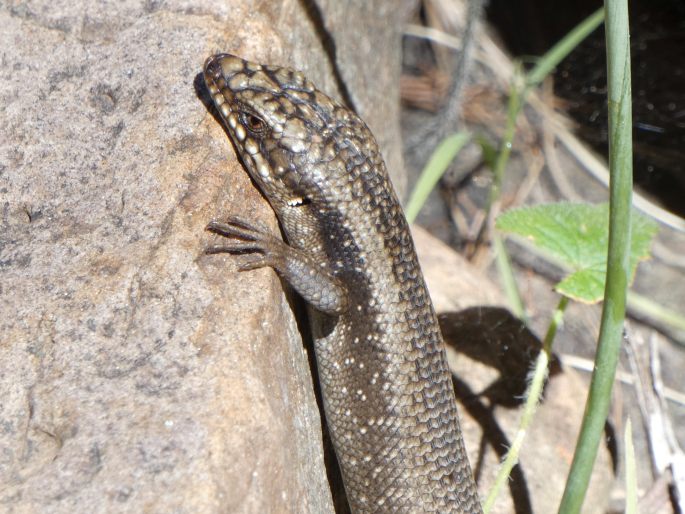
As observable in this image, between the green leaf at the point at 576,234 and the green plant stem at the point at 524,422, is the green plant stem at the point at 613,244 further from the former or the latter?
the green leaf at the point at 576,234

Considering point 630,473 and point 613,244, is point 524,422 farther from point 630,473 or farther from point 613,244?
point 613,244

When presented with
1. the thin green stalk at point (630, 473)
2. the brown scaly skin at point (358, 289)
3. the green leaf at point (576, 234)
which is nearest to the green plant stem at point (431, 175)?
the green leaf at point (576, 234)

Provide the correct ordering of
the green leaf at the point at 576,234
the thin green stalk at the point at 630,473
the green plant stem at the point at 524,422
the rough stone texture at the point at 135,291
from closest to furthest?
1. the rough stone texture at the point at 135,291
2. the thin green stalk at the point at 630,473
3. the green plant stem at the point at 524,422
4. the green leaf at the point at 576,234

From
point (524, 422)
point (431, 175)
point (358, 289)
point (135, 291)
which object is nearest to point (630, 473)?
point (524, 422)

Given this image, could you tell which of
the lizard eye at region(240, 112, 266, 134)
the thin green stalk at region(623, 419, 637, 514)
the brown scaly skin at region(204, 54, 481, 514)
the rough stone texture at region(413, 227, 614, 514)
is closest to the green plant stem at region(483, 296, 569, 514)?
the brown scaly skin at region(204, 54, 481, 514)

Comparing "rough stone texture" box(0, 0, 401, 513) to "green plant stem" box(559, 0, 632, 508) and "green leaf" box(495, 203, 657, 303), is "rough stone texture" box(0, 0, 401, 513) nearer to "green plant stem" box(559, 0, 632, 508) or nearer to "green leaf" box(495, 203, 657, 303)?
"green plant stem" box(559, 0, 632, 508)

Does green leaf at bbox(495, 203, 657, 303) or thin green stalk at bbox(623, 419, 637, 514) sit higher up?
green leaf at bbox(495, 203, 657, 303)

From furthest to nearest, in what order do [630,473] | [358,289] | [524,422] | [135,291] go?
[524,422] < [358,289] < [630,473] < [135,291]
